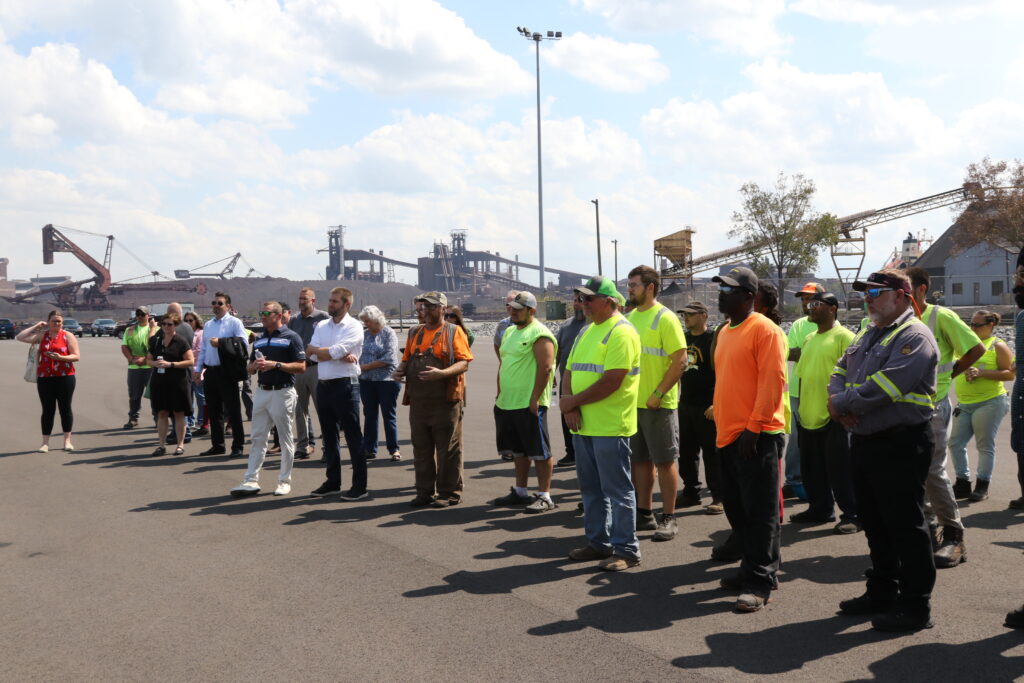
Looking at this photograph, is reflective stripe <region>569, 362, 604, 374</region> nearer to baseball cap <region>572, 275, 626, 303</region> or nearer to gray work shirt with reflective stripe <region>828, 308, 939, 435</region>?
baseball cap <region>572, 275, 626, 303</region>

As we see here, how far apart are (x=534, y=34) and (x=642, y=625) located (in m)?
49.8

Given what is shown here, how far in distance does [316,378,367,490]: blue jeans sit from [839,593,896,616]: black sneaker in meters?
4.50

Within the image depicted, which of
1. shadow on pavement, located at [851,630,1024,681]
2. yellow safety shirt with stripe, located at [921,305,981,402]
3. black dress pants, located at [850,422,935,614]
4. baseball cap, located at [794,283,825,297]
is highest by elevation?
baseball cap, located at [794,283,825,297]

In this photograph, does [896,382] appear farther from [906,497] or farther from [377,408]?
[377,408]

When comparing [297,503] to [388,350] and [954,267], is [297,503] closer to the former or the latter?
[388,350]

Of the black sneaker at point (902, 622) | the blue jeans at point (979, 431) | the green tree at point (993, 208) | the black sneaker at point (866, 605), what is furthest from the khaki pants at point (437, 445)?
the green tree at point (993, 208)

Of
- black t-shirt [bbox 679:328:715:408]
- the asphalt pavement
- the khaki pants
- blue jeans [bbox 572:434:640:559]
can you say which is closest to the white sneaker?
the asphalt pavement

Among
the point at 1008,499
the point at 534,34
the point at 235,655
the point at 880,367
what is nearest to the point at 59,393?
the point at 235,655

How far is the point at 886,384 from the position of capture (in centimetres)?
427

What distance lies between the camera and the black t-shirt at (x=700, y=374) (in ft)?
22.9

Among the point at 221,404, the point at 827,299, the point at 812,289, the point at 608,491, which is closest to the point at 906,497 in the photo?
the point at 608,491

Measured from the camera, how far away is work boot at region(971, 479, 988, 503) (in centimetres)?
712

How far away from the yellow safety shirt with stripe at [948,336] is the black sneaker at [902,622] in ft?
6.54

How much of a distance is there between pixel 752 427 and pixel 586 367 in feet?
3.99
